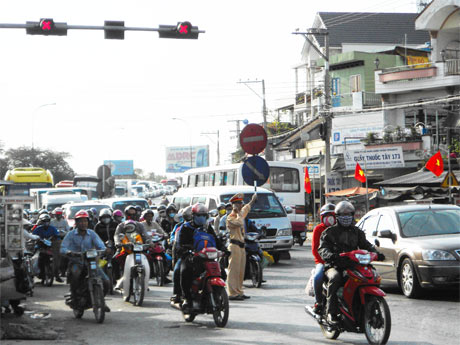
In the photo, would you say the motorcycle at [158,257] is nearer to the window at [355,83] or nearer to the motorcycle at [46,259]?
the motorcycle at [46,259]

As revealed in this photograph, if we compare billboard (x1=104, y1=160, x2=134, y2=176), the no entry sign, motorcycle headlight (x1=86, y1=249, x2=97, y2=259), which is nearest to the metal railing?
the no entry sign

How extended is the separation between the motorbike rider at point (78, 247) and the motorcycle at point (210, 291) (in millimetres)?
1616

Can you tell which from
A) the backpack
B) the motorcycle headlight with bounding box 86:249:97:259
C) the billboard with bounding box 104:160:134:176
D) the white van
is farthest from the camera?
the billboard with bounding box 104:160:134:176

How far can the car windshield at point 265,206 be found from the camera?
69.0ft

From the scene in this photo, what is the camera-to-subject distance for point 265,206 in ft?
69.7

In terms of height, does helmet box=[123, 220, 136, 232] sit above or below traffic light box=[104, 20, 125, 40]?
below

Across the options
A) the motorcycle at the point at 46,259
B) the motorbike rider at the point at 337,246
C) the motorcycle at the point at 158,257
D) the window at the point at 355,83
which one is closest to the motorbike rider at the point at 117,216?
the motorcycle at the point at 158,257

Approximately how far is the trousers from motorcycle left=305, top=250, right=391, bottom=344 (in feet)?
17.1

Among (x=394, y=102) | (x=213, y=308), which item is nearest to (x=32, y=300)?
(x=213, y=308)

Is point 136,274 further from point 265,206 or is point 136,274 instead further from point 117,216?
point 265,206

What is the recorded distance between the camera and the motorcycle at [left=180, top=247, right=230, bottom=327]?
10.4 meters

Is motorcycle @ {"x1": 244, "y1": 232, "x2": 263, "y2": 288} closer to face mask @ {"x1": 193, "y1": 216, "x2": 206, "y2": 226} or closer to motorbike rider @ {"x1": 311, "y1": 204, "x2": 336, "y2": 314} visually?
face mask @ {"x1": 193, "y1": 216, "x2": 206, "y2": 226}

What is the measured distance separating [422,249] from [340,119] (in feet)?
121

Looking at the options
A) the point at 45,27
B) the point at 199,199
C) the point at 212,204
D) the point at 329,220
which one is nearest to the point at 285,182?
the point at 199,199
